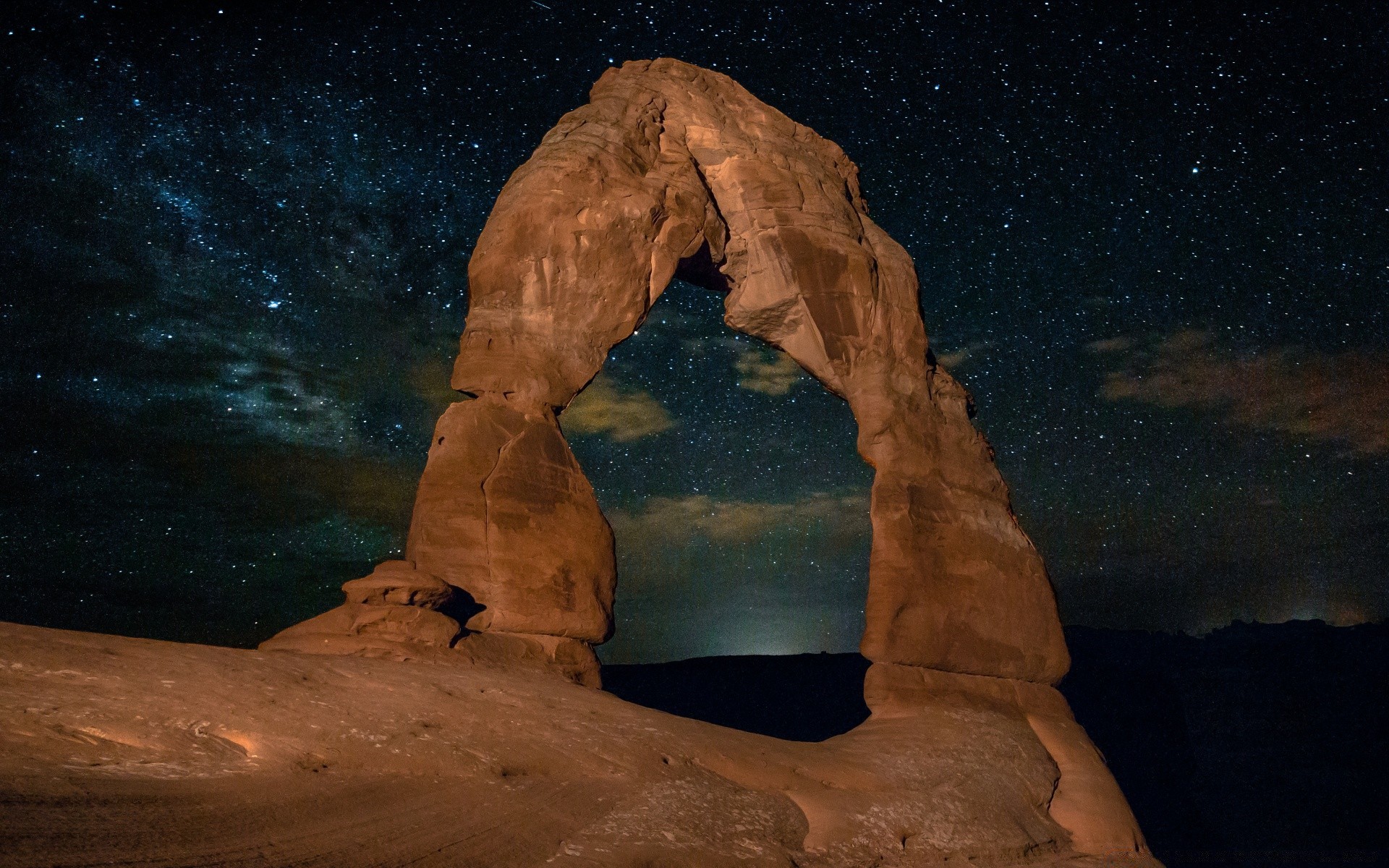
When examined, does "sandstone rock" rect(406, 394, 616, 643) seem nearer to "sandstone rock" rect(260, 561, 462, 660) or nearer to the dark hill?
"sandstone rock" rect(260, 561, 462, 660)

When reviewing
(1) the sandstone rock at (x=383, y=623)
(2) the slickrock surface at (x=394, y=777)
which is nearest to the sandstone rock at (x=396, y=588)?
(1) the sandstone rock at (x=383, y=623)

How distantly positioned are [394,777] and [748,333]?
7035 mm

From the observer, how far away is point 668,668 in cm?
3275

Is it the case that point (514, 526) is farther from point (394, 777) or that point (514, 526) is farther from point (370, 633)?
point (394, 777)

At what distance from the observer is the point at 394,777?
3.72 metres

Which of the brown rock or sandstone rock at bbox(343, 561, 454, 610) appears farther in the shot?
sandstone rock at bbox(343, 561, 454, 610)

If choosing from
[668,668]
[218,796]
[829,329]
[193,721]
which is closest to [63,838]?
[218,796]

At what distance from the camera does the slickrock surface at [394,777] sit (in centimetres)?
290

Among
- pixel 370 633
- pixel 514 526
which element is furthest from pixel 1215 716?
pixel 370 633

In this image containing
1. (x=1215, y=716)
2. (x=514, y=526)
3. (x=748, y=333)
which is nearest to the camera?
(x=514, y=526)

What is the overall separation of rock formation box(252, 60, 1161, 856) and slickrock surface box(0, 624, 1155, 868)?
37 centimetres

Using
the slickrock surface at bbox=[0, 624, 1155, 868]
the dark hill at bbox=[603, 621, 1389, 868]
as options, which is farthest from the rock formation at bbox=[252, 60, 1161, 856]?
the dark hill at bbox=[603, 621, 1389, 868]

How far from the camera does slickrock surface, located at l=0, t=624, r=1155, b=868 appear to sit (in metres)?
2.90

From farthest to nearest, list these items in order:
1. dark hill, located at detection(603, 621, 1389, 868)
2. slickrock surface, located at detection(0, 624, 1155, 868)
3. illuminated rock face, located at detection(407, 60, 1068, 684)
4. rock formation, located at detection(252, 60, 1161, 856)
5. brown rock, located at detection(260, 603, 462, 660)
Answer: dark hill, located at detection(603, 621, 1389, 868), illuminated rock face, located at detection(407, 60, 1068, 684), rock formation, located at detection(252, 60, 1161, 856), brown rock, located at detection(260, 603, 462, 660), slickrock surface, located at detection(0, 624, 1155, 868)
